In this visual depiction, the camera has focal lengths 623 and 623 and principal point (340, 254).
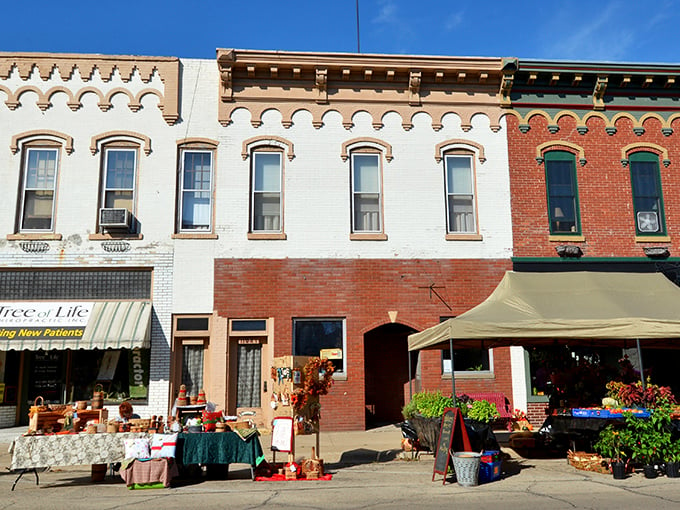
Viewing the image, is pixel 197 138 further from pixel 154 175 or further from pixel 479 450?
pixel 479 450

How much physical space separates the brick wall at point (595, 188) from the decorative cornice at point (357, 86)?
4.39 ft

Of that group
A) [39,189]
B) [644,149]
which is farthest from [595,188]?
[39,189]

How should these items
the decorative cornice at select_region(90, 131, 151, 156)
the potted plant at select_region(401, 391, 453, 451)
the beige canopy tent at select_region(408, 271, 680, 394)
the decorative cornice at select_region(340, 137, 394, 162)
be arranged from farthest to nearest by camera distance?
the decorative cornice at select_region(340, 137, 394, 162), the decorative cornice at select_region(90, 131, 151, 156), the potted plant at select_region(401, 391, 453, 451), the beige canopy tent at select_region(408, 271, 680, 394)

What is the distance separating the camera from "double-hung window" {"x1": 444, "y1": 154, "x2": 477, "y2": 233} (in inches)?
631

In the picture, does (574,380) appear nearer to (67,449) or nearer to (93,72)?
(67,449)

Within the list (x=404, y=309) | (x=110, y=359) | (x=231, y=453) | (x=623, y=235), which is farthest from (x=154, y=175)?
(x=623, y=235)

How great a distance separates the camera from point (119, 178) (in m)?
15.4

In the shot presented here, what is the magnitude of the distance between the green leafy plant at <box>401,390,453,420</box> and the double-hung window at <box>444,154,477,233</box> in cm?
546

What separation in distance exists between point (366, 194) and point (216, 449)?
819cm

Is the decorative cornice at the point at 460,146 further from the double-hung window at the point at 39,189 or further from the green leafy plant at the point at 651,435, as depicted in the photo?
the double-hung window at the point at 39,189

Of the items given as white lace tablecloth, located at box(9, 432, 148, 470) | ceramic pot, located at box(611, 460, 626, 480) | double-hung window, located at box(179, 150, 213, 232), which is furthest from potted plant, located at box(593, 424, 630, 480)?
double-hung window, located at box(179, 150, 213, 232)

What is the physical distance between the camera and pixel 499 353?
604 inches

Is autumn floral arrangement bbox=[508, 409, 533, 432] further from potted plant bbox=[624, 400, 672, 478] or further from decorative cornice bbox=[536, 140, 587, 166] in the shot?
decorative cornice bbox=[536, 140, 587, 166]

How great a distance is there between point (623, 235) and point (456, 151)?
476cm
